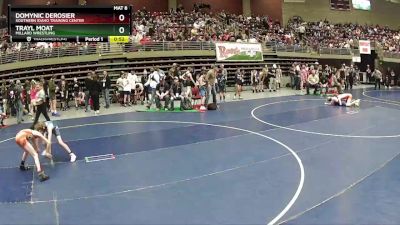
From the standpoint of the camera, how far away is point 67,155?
1045 centimetres

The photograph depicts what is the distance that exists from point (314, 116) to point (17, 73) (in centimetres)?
1397

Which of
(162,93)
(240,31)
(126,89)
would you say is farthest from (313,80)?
(126,89)

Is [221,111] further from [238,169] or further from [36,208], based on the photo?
[36,208]

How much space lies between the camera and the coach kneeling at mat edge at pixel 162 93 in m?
18.2

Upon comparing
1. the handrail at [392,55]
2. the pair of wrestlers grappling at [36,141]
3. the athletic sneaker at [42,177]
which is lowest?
the athletic sneaker at [42,177]

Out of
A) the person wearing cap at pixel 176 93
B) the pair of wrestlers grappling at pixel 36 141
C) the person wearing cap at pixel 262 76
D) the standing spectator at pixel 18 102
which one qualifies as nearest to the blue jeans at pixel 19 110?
the standing spectator at pixel 18 102

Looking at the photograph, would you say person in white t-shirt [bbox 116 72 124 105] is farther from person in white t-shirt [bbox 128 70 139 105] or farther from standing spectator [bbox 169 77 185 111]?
standing spectator [bbox 169 77 185 111]

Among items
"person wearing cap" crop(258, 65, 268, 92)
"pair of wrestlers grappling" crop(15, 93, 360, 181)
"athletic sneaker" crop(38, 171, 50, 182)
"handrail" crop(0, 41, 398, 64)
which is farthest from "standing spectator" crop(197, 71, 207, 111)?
"athletic sneaker" crop(38, 171, 50, 182)

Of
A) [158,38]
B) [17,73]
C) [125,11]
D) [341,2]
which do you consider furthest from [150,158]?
[341,2]

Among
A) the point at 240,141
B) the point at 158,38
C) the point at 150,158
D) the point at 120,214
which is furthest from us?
the point at 158,38
